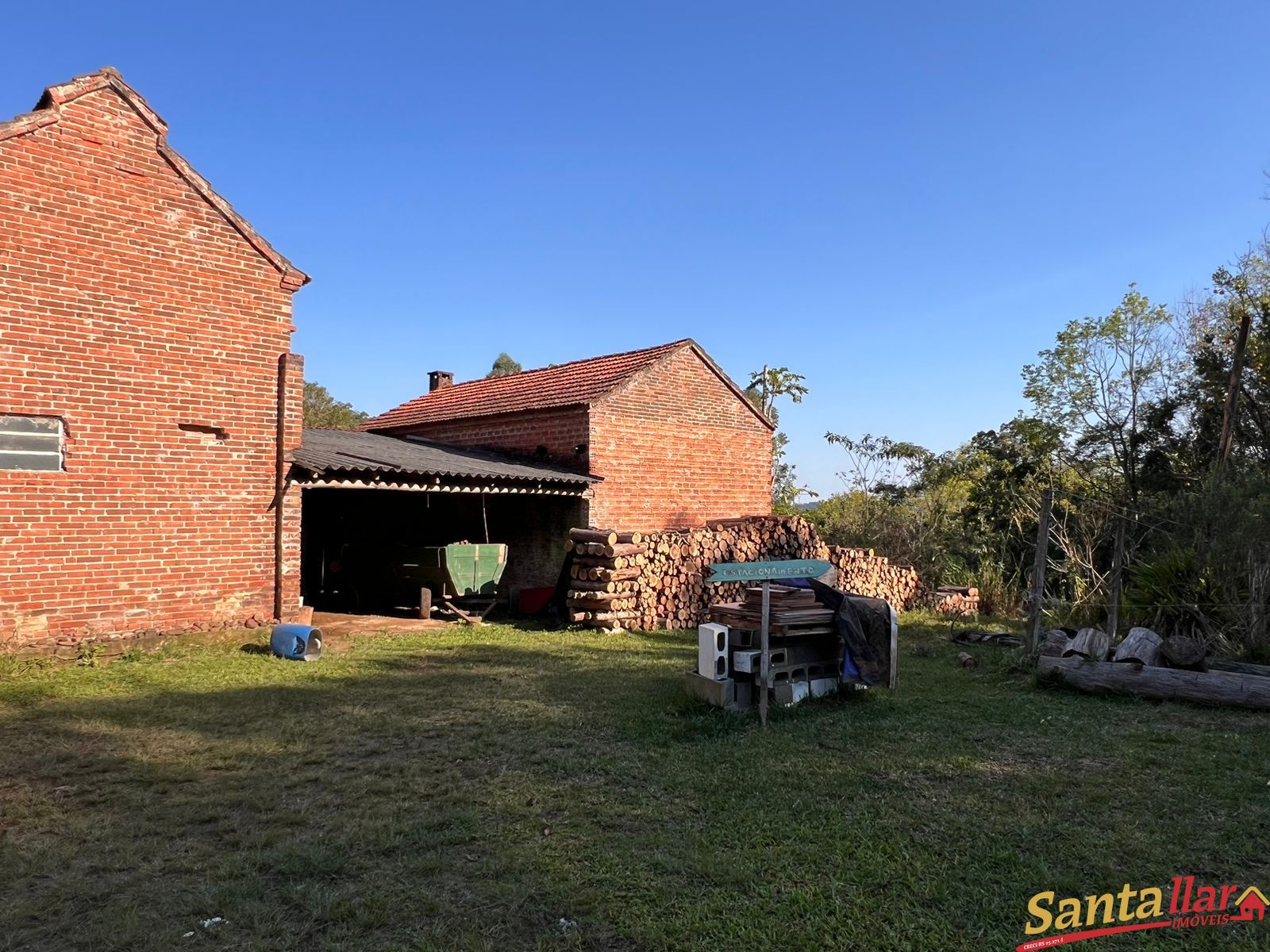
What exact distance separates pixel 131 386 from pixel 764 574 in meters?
7.88

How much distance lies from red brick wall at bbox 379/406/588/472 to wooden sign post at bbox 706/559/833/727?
7904 mm

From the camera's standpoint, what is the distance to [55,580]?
8797mm

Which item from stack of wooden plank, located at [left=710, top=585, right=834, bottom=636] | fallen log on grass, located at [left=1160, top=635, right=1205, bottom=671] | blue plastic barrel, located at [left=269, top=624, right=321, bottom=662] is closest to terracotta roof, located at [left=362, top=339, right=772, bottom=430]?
blue plastic barrel, located at [left=269, top=624, right=321, bottom=662]

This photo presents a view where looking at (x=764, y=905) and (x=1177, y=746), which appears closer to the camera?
(x=764, y=905)

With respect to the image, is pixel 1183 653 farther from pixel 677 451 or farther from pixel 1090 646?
pixel 677 451

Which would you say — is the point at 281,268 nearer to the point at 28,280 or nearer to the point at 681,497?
the point at 28,280

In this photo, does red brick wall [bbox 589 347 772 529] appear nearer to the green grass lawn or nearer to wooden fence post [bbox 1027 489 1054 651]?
the green grass lawn

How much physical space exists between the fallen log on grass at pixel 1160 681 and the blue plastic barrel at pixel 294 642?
833 centimetres

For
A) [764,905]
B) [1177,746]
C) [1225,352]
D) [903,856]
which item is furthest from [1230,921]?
[1225,352]

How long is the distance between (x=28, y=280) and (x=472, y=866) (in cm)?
866

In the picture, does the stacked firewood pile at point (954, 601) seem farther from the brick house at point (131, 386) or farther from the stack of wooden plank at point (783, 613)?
the brick house at point (131, 386)

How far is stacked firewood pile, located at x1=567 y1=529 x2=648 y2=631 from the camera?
39.4 feet

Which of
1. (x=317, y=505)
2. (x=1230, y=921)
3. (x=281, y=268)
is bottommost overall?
(x=1230, y=921)

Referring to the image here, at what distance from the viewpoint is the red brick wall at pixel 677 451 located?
47.8 feet
